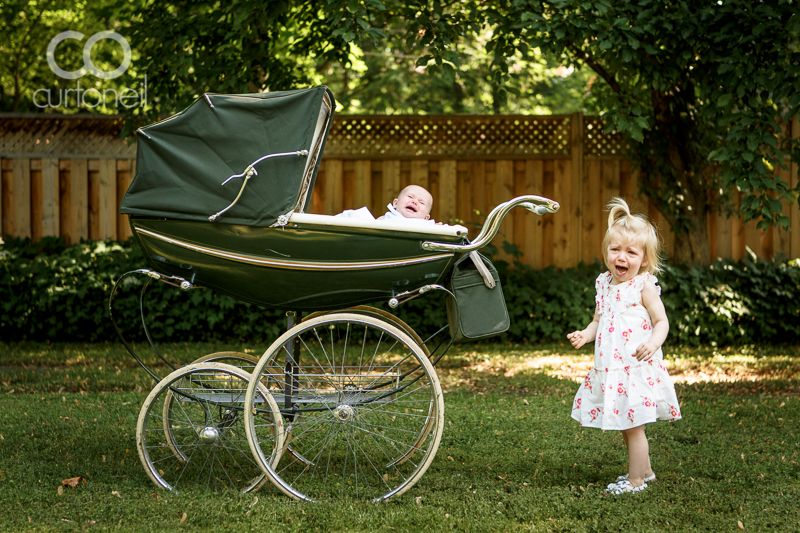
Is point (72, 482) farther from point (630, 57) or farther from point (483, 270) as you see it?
point (630, 57)

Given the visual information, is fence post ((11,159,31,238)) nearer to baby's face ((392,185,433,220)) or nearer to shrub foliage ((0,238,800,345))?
shrub foliage ((0,238,800,345))

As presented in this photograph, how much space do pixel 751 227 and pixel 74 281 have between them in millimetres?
6886

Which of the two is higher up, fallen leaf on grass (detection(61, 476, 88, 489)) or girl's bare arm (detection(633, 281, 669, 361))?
girl's bare arm (detection(633, 281, 669, 361))

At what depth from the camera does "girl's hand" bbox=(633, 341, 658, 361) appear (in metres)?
3.09

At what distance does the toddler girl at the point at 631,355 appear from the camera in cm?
316

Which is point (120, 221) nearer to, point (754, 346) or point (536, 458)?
point (536, 458)

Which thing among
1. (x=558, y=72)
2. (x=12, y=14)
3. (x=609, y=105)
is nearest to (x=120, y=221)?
(x=12, y=14)

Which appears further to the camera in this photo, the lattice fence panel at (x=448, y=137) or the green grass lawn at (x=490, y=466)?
the lattice fence panel at (x=448, y=137)

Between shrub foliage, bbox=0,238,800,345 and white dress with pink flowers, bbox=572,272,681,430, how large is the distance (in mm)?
3590

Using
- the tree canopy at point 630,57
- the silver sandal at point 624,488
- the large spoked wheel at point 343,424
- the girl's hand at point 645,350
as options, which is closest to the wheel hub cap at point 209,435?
the large spoked wheel at point 343,424

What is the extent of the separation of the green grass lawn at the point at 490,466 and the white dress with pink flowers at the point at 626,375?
1.12ft

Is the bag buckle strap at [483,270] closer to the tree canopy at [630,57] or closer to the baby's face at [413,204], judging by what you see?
the baby's face at [413,204]

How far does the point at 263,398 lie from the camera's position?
10.3 feet

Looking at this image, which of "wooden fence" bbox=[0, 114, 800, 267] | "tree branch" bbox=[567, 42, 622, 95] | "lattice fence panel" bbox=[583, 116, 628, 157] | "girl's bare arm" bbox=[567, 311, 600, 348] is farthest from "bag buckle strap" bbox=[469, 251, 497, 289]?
"lattice fence panel" bbox=[583, 116, 628, 157]
